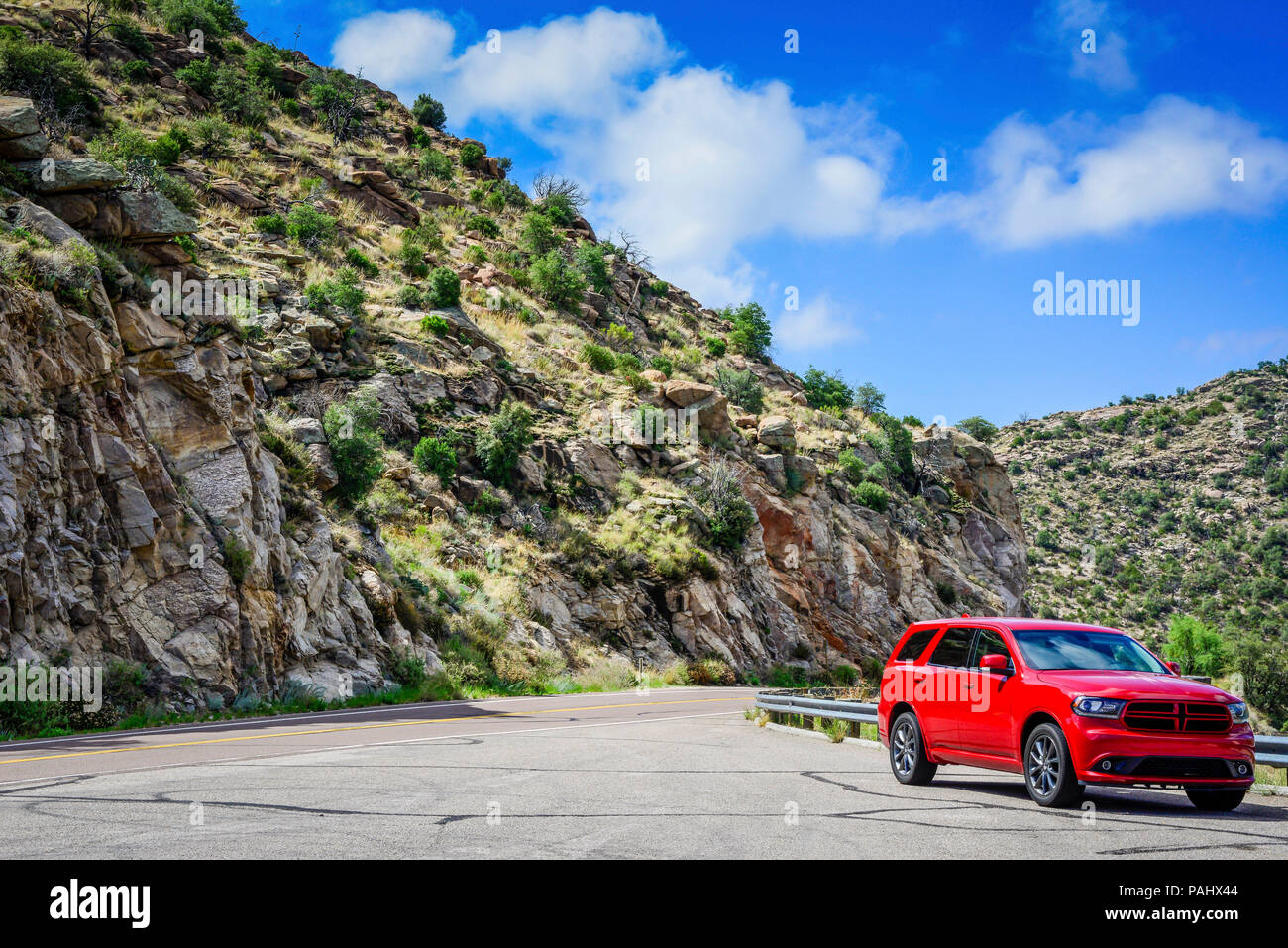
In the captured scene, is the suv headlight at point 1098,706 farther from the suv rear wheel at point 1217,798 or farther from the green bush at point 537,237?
the green bush at point 537,237

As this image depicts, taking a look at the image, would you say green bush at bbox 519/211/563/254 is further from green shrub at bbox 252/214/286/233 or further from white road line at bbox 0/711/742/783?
white road line at bbox 0/711/742/783

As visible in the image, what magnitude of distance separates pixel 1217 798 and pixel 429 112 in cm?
7687

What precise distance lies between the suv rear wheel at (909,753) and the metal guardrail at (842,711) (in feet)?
10.3

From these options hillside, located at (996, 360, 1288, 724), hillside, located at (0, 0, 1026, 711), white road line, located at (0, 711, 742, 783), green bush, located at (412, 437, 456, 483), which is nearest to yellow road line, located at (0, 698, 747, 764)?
white road line, located at (0, 711, 742, 783)

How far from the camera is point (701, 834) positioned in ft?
22.6

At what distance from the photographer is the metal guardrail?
9.14 meters

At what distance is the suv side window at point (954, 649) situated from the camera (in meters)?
10.1

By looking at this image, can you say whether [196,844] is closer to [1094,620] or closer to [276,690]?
[276,690]

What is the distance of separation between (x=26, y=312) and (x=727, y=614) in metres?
26.2

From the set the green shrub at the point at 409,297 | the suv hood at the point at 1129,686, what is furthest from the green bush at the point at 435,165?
the suv hood at the point at 1129,686

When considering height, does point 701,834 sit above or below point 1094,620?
above

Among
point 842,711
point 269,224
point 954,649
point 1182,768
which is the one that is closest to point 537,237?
point 269,224
